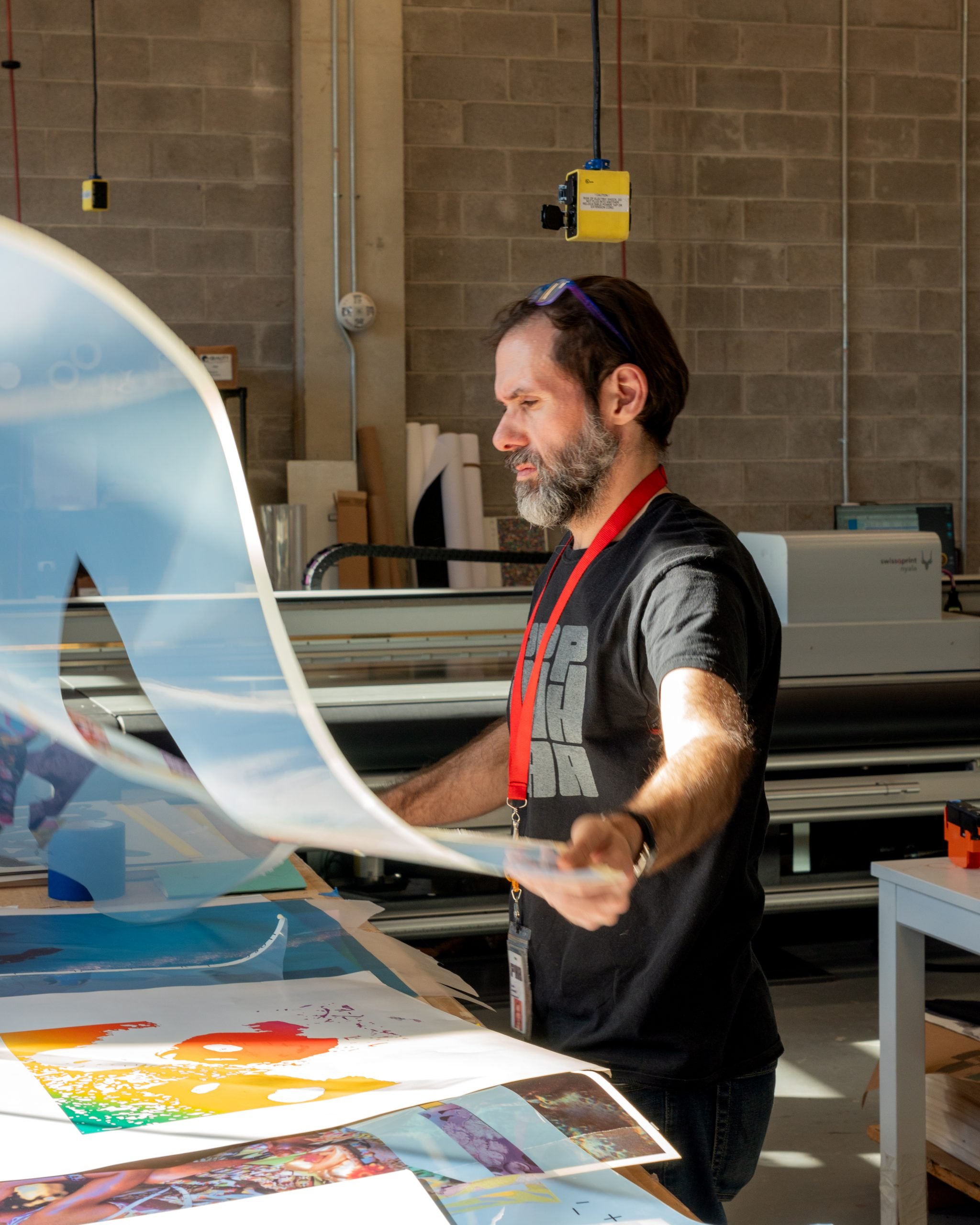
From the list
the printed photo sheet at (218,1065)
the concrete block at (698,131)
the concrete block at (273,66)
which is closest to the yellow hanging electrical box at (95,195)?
the concrete block at (273,66)

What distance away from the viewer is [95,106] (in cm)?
497

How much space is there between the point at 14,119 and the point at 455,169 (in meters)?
1.79

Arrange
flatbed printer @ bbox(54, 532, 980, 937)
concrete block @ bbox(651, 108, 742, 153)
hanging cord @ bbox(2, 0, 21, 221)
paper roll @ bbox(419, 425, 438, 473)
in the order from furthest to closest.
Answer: concrete block @ bbox(651, 108, 742, 153)
paper roll @ bbox(419, 425, 438, 473)
hanging cord @ bbox(2, 0, 21, 221)
flatbed printer @ bbox(54, 532, 980, 937)

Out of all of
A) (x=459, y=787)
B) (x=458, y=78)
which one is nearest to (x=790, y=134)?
(x=458, y=78)

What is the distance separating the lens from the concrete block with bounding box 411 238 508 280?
18.0 ft

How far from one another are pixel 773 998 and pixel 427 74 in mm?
4114

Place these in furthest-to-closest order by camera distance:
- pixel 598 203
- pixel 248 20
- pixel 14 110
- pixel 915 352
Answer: pixel 915 352 < pixel 248 20 < pixel 14 110 < pixel 598 203

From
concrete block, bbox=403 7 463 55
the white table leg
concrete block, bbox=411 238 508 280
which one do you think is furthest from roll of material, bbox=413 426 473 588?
the white table leg

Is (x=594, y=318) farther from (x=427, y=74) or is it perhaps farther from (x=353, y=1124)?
(x=427, y=74)

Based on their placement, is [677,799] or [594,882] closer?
[594,882]

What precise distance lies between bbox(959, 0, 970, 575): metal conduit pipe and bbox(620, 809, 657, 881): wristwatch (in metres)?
5.38

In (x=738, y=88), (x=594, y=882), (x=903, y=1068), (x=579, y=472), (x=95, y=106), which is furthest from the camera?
(x=738, y=88)

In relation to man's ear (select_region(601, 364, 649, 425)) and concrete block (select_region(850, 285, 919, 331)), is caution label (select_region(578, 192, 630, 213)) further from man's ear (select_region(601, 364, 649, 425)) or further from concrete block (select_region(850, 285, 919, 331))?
concrete block (select_region(850, 285, 919, 331))

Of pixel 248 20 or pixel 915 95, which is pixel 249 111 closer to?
pixel 248 20
